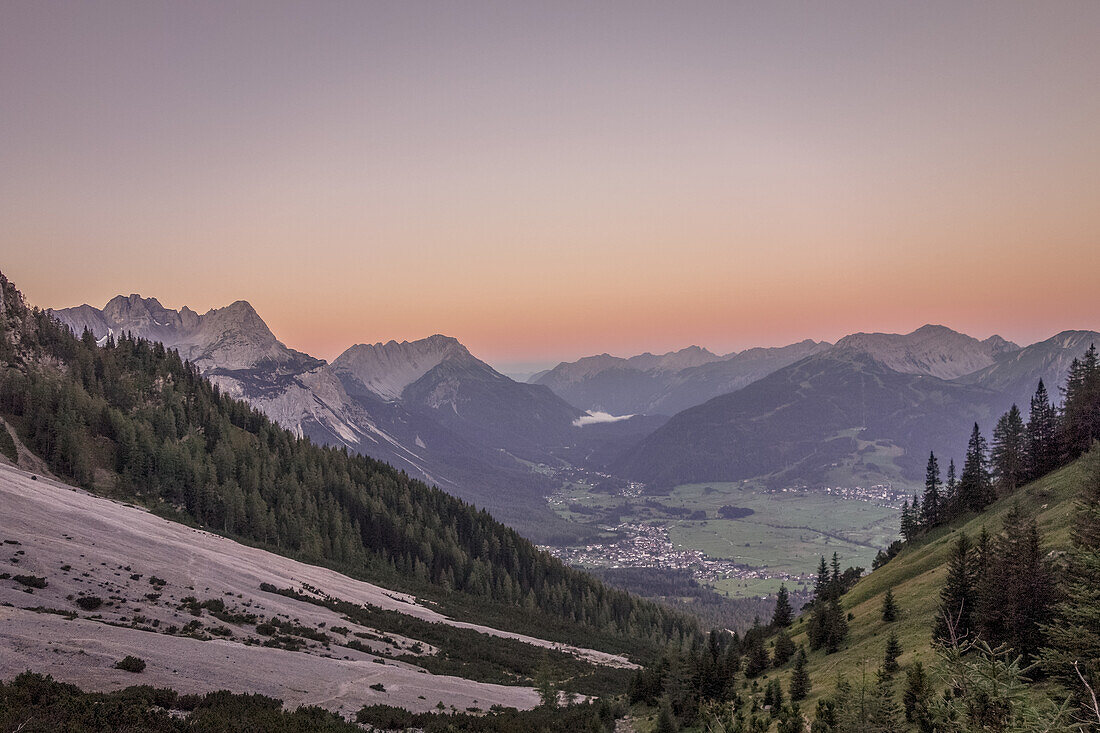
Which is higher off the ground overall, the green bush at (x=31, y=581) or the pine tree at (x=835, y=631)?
the pine tree at (x=835, y=631)

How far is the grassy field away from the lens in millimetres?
43447

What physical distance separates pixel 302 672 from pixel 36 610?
1857 centimetres

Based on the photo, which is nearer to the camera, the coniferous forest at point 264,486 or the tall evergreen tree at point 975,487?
the tall evergreen tree at point 975,487

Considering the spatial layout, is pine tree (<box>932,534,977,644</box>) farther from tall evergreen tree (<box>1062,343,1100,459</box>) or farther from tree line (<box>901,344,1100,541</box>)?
tree line (<box>901,344,1100,541</box>)

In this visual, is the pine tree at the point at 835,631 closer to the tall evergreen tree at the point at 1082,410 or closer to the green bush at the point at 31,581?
the tall evergreen tree at the point at 1082,410

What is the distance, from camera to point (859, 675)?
137 ft

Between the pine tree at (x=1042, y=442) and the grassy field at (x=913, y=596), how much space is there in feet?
27.3

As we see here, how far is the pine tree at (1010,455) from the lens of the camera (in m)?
96.6

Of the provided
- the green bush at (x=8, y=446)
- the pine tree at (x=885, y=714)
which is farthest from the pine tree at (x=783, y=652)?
the green bush at (x=8, y=446)

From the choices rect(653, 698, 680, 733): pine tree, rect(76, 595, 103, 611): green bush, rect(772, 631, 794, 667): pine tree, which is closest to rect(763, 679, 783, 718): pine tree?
rect(653, 698, 680, 733): pine tree

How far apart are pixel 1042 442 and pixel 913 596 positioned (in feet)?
207

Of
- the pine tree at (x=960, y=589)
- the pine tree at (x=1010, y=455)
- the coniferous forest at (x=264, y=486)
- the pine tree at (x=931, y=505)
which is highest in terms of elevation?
the pine tree at (x=1010, y=455)

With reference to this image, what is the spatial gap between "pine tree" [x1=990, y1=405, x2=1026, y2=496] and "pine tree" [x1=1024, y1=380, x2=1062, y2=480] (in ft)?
3.56

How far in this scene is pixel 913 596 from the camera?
57938mm
